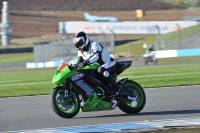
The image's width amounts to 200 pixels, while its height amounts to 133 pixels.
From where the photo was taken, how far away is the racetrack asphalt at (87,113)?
29.3 feet

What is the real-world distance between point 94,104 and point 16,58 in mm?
43595

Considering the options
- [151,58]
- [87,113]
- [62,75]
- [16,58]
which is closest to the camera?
[62,75]

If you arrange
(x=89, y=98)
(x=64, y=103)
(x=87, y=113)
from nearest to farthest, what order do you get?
1. (x=64, y=103)
2. (x=89, y=98)
3. (x=87, y=113)

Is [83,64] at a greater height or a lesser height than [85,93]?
greater

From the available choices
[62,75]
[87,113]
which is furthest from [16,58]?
[62,75]

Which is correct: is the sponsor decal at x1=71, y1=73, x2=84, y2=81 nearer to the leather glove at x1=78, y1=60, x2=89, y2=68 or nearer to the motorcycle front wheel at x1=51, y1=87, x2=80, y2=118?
the leather glove at x1=78, y1=60, x2=89, y2=68

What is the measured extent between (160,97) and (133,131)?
474 centimetres

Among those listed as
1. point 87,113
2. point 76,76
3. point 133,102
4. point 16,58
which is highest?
point 16,58

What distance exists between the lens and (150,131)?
7750 millimetres

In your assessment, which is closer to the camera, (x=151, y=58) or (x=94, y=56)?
(x=94, y=56)

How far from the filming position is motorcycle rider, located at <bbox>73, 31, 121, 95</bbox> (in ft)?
30.8

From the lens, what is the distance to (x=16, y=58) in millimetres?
52344

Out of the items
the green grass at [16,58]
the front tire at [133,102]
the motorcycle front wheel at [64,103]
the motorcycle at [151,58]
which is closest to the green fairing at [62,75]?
the motorcycle front wheel at [64,103]

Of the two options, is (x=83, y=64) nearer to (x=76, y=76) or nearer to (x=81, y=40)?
(x=76, y=76)
